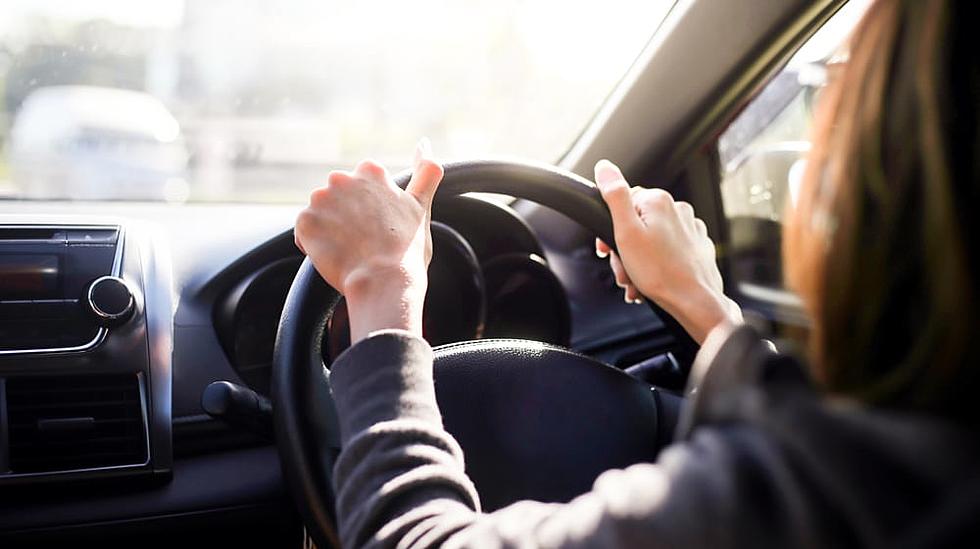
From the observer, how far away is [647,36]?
205cm

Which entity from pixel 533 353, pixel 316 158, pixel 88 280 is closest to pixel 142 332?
pixel 88 280

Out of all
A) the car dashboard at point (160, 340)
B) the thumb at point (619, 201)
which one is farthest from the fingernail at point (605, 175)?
the car dashboard at point (160, 340)

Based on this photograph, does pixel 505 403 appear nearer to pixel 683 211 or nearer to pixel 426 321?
pixel 683 211

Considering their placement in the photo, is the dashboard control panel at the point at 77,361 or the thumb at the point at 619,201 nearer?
the thumb at the point at 619,201

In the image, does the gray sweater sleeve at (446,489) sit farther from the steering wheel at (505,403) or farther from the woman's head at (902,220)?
the steering wheel at (505,403)

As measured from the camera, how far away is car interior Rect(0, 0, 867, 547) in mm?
1303

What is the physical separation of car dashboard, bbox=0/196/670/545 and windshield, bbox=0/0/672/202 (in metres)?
0.23

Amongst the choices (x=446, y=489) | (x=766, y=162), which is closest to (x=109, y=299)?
(x=446, y=489)

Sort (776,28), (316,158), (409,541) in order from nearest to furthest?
(409,541) < (776,28) < (316,158)

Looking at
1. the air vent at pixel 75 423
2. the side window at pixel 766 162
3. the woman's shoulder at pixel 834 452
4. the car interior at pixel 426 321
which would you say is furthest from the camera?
the side window at pixel 766 162

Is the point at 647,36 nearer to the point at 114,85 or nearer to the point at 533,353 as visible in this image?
the point at 533,353

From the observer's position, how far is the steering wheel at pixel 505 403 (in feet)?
3.77

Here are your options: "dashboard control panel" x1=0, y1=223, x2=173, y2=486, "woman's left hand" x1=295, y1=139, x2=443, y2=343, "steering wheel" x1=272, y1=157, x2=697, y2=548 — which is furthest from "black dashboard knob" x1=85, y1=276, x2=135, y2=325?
"woman's left hand" x1=295, y1=139, x2=443, y2=343

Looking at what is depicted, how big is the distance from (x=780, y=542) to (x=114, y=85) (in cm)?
247
